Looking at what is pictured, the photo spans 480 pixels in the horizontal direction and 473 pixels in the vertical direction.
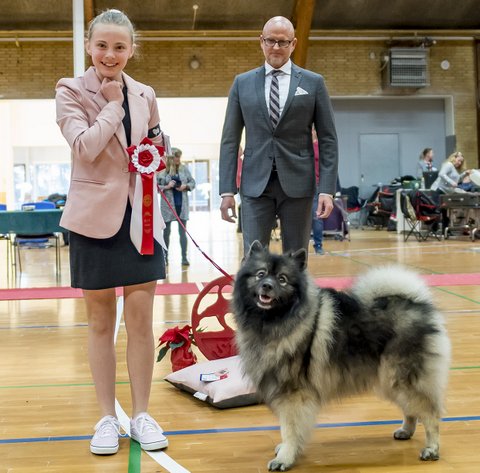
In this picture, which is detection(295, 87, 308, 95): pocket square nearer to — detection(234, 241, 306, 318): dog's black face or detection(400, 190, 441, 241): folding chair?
detection(234, 241, 306, 318): dog's black face

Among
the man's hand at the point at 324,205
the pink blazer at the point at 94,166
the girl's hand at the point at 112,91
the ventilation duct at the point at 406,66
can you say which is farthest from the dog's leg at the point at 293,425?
the ventilation duct at the point at 406,66

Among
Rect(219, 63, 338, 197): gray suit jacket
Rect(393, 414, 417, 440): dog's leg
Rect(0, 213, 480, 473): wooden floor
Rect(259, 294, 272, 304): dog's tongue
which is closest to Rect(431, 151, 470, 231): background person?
Rect(0, 213, 480, 473): wooden floor

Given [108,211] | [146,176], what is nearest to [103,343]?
[108,211]

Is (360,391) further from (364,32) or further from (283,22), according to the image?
(364,32)

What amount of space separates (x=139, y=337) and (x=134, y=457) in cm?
43

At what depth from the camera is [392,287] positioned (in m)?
2.47

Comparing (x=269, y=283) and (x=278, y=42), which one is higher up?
(x=278, y=42)

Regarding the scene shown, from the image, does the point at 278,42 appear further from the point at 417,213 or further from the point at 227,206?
the point at 417,213

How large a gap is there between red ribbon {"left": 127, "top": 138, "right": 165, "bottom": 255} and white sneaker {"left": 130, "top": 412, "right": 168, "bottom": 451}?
0.63 meters

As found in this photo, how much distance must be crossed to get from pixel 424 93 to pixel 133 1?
26.0 ft

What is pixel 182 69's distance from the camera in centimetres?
1745

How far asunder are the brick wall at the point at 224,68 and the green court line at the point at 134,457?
1536 cm

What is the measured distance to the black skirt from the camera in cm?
243

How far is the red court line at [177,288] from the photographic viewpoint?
22.3 ft
